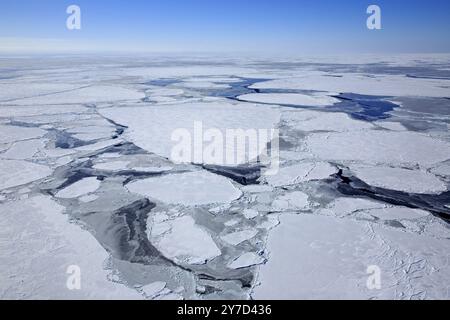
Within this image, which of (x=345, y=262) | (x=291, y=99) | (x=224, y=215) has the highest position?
(x=291, y=99)

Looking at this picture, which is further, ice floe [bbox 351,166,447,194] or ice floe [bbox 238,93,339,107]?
ice floe [bbox 238,93,339,107]

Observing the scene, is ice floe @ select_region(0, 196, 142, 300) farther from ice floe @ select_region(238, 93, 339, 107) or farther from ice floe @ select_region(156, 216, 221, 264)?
ice floe @ select_region(238, 93, 339, 107)

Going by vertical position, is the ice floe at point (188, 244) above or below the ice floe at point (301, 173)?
below

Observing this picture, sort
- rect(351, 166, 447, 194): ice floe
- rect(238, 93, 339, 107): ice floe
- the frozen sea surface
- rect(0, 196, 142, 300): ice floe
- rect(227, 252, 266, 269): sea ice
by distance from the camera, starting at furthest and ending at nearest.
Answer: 1. rect(238, 93, 339, 107): ice floe
2. rect(351, 166, 447, 194): ice floe
3. rect(227, 252, 266, 269): sea ice
4. the frozen sea surface
5. rect(0, 196, 142, 300): ice floe

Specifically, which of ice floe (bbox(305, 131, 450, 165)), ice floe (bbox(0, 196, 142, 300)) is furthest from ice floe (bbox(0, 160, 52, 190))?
ice floe (bbox(305, 131, 450, 165))

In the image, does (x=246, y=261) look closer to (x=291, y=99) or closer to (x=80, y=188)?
(x=80, y=188)

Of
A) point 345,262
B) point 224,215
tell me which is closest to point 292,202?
point 224,215

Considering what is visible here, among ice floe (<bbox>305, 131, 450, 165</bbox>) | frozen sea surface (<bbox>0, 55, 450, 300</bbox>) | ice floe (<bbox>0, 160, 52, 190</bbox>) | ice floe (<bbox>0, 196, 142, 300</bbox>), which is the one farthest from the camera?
ice floe (<bbox>305, 131, 450, 165</bbox>)

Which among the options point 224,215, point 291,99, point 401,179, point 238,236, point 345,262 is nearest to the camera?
point 345,262

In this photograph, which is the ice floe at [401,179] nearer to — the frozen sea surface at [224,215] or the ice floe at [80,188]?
the frozen sea surface at [224,215]

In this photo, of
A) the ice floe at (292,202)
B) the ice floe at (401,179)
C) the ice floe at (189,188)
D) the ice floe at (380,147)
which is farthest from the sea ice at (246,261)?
the ice floe at (380,147)
